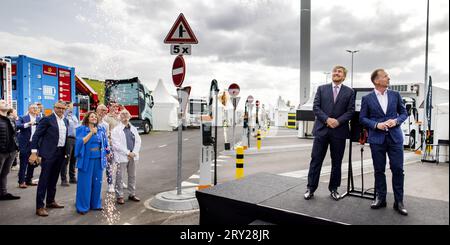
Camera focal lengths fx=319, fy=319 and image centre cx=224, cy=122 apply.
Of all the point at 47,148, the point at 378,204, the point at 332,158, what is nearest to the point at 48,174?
the point at 47,148

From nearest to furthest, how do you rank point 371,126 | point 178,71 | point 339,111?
point 371,126
point 339,111
point 178,71

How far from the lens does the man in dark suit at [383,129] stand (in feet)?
11.0

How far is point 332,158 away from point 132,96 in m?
Result: 18.4

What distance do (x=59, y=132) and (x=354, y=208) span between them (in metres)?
4.30

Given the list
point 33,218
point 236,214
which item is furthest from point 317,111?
point 33,218

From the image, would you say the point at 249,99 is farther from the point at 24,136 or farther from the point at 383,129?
the point at 383,129

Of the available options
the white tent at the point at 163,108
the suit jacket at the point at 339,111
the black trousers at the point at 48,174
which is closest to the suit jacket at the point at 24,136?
the black trousers at the point at 48,174

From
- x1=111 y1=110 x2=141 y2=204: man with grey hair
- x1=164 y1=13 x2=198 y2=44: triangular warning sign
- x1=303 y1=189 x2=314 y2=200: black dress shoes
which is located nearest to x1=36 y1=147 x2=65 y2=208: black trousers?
x1=111 y1=110 x2=141 y2=204: man with grey hair

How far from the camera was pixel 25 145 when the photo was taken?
688 centimetres

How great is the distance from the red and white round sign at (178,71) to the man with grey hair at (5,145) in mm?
3042

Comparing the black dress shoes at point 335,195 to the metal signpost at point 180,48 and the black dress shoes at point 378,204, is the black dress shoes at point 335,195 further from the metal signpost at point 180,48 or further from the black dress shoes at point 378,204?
the metal signpost at point 180,48

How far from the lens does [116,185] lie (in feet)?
18.1
